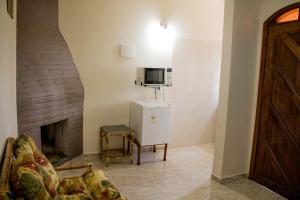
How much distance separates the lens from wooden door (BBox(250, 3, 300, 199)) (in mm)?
2758

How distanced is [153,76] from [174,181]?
5.46 ft

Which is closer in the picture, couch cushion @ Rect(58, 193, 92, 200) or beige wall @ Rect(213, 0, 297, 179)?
couch cushion @ Rect(58, 193, 92, 200)

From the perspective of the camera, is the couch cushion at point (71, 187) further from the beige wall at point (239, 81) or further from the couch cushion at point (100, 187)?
the beige wall at point (239, 81)

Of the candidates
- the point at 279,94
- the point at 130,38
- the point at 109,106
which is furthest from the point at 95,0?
the point at 279,94

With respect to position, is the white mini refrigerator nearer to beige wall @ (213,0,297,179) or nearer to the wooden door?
beige wall @ (213,0,297,179)

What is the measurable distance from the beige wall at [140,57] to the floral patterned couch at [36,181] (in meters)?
1.92

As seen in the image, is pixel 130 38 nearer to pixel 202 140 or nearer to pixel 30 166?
pixel 202 140

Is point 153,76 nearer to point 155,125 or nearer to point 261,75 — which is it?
point 155,125

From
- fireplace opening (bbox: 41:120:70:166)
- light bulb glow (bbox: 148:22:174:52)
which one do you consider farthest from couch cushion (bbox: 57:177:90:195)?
light bulb glow (bbox: 148:22:174:52)

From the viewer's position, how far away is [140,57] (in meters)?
4.17

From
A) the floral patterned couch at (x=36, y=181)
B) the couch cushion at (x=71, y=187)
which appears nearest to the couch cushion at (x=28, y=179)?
the floral patterned couch at (x=36, y=181)

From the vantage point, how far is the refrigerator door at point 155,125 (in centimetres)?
369

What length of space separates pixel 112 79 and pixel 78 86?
1.80 ft

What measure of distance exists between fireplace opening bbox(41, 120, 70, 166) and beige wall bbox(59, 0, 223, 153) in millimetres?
352
